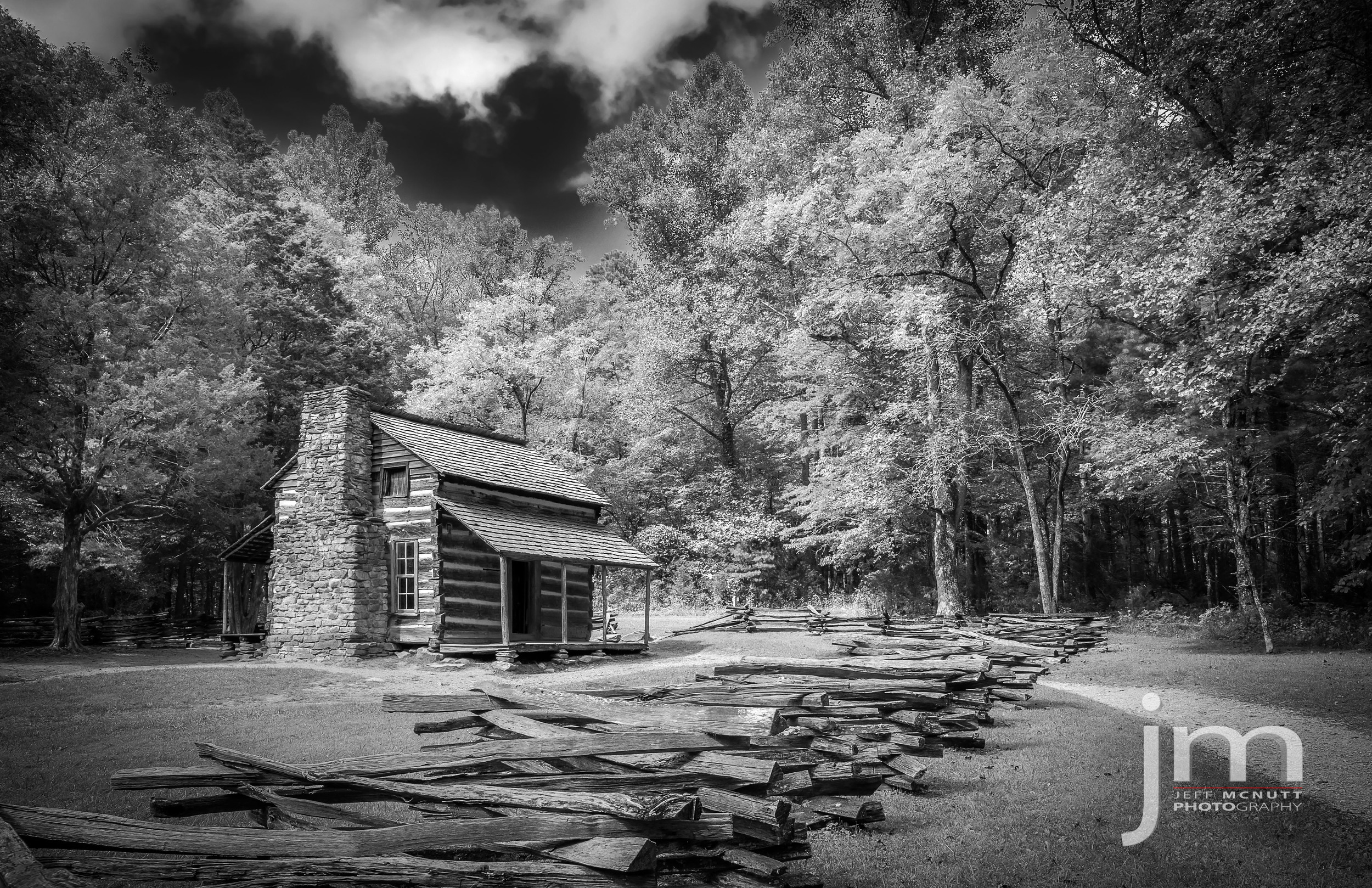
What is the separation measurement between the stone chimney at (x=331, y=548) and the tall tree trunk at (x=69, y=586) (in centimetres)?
626

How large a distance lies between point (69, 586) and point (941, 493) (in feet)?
90.1

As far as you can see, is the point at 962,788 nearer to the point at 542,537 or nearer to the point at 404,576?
the point at 542,537

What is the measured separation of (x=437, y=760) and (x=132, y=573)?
87.4 ft

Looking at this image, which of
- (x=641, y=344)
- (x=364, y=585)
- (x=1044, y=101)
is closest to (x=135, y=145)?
(x=364, y=585)

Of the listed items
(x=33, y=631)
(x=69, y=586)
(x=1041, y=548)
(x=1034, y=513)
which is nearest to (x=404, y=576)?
(x=69, y=586)

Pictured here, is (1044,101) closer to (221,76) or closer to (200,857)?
(200,857)

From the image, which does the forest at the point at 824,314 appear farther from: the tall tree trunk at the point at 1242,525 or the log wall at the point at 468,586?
the log wall at the point at 468,586

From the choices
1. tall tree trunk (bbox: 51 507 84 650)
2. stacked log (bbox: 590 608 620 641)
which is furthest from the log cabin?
tall tree trunk (bbox: 51 507 84 650)

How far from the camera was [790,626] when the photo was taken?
88.8 feet

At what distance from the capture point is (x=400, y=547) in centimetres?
2120

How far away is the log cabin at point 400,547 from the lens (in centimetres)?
2025

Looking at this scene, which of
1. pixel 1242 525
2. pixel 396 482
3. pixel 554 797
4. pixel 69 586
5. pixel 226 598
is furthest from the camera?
pixel 226 598

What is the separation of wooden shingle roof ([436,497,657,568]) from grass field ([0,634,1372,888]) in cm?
548

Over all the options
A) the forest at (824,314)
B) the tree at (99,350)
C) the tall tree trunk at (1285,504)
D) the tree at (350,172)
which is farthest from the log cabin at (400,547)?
the tree at (350,172)
